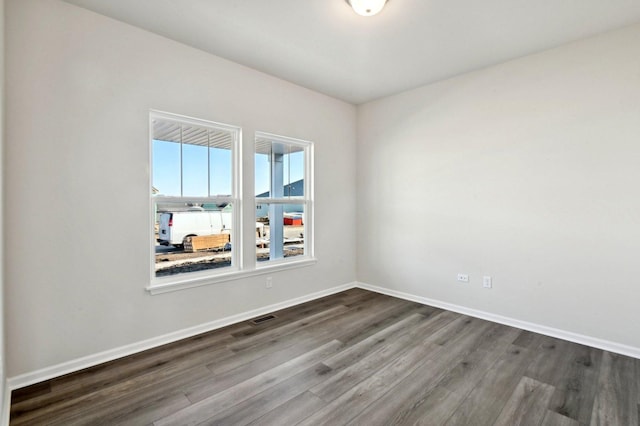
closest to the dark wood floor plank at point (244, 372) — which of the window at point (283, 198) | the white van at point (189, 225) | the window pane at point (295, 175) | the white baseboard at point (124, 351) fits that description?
the white baseboard at point (124, 351)

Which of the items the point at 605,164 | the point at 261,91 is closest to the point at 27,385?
the point at 261,91

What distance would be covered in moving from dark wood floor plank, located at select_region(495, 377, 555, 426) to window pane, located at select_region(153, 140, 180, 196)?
312cm

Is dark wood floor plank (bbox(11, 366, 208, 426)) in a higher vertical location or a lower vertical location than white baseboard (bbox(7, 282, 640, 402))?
lower

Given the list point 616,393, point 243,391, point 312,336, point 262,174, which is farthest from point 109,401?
point 616,393

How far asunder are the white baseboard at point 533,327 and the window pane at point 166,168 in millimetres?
3100

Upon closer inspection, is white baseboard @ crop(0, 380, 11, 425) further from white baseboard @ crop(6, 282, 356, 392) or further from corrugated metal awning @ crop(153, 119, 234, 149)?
corrugated metal awning @ crop(153, 119, 234, 149)

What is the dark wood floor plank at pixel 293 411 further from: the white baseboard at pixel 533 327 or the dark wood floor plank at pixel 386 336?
the white baseboard at pixel 533 327

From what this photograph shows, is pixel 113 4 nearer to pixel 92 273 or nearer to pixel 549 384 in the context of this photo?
pixel 92 273

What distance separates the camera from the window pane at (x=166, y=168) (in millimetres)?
2895

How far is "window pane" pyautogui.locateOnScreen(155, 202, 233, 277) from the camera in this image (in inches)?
117

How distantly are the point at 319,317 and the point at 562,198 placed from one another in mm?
2727

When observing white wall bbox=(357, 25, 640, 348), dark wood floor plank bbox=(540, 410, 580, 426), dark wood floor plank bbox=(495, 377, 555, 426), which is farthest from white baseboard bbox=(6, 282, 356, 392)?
dark wood floor plank bbox=(540, 410, 580, 426)

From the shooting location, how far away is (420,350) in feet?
8.93

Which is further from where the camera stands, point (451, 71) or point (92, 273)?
point (451, 71)
